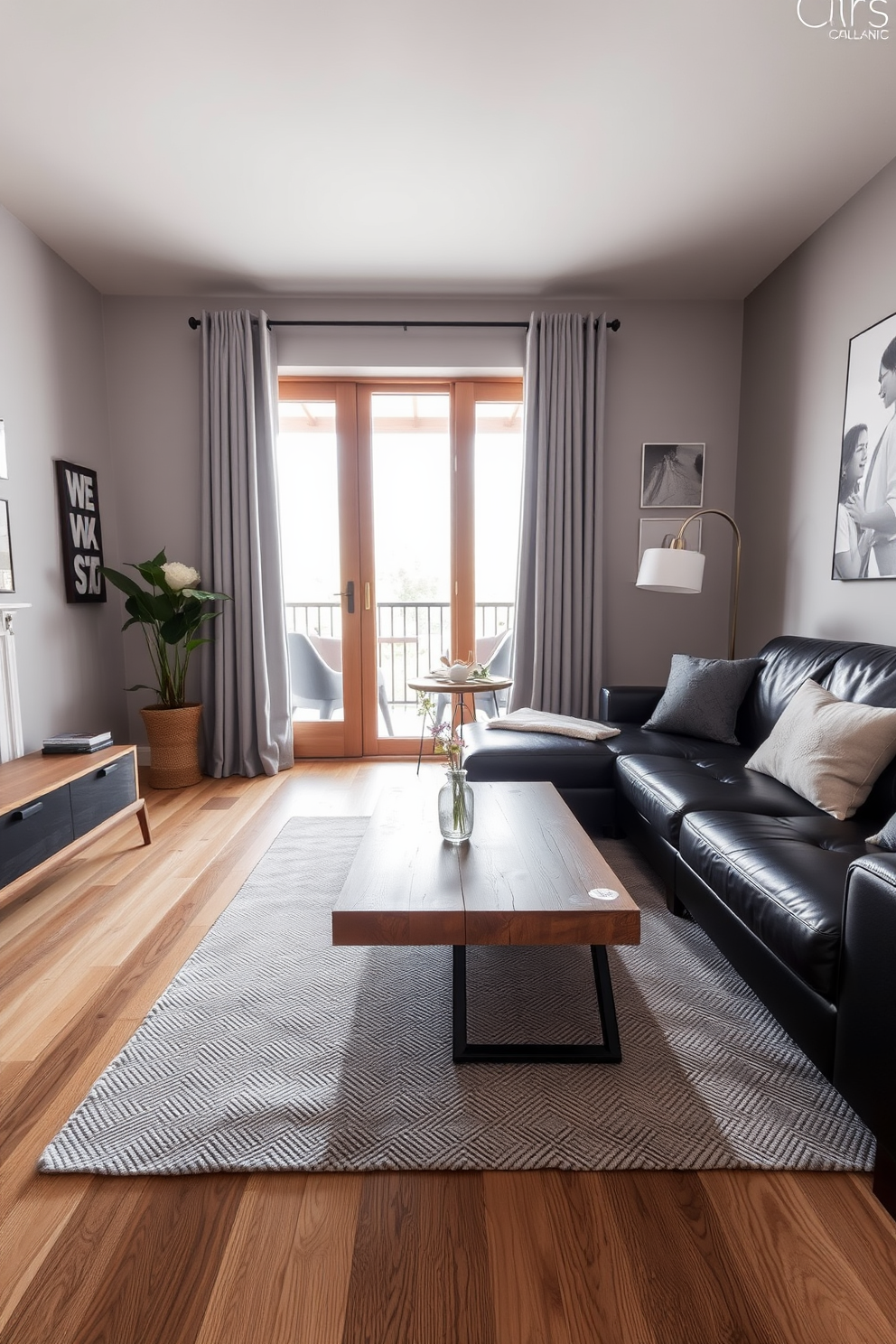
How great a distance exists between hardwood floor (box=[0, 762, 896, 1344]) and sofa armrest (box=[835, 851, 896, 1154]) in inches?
7.4

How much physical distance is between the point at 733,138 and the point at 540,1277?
11.6ft

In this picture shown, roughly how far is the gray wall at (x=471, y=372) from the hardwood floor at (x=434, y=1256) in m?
3.41

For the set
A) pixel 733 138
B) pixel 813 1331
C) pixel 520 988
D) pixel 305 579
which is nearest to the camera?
pixel 813 1331

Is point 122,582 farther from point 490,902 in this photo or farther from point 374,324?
point 490,902

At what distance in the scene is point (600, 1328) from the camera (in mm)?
1026

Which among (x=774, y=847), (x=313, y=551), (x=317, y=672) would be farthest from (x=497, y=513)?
(x=774, y=847)

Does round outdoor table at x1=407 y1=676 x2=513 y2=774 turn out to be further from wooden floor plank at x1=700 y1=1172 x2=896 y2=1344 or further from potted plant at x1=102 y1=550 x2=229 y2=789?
wooden floor plank at x1=700 y1=1172 x2=896 y2=1344

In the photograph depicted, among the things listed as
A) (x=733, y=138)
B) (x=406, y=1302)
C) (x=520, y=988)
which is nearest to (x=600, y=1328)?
(x=406, y=1302)

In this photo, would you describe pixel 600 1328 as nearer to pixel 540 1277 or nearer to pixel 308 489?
pixel 540 1277

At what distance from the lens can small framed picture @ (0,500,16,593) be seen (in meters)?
3.05

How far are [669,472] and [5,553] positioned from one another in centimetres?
362

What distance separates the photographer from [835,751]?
2141 millimetres

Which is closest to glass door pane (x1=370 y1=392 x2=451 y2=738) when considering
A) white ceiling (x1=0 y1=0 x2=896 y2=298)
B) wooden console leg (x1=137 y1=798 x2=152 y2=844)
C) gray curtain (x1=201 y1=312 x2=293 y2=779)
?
gray curtain (x1=201 y1=312 x2=293 y2=779)

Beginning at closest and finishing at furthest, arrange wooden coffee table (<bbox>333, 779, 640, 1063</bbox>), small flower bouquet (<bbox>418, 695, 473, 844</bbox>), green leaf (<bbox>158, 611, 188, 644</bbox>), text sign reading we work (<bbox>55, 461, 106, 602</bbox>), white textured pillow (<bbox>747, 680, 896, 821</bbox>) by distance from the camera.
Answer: wooden coffee table (<bbox>333, 779, 640, 1063</bbox>), small flower bouquet (<bbox>418, 695, 473, 844</bbox>), white textured pillow (<bbox>747, 680, 896, 821</bbox>), text sign reading we work (<bbox>55, 461, 106, 602</bbox>), green leaf (<bbox>158, 611, 188, 644</bbox>)
